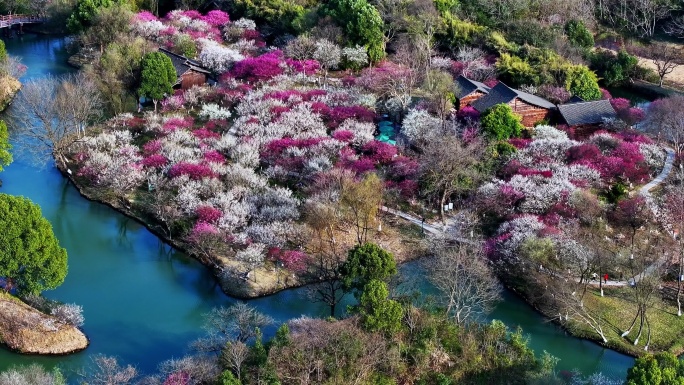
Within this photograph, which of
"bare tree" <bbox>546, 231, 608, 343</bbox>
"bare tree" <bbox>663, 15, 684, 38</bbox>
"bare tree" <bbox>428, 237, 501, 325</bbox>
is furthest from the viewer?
"bare tree" <bbox>663, 15, 684, 38</bbox>

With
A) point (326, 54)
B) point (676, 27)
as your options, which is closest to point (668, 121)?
point (326, 54)

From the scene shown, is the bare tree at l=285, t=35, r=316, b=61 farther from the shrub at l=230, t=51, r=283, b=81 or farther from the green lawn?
the green lawn

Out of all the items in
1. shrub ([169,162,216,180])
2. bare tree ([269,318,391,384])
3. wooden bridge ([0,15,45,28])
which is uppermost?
wooden bridge ([0,15,45,28])

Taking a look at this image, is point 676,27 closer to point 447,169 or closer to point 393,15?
point 393,15

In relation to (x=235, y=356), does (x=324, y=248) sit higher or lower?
lower

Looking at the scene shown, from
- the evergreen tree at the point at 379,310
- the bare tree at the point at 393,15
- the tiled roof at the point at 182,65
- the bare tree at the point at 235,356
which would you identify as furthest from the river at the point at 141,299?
the bare tree at the point at 393,15

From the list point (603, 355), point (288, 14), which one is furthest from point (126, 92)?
point (603, 355)

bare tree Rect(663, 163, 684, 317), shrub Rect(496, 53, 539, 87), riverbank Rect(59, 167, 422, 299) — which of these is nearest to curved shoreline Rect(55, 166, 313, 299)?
riverbank Rect(59, 167, 422, 299)

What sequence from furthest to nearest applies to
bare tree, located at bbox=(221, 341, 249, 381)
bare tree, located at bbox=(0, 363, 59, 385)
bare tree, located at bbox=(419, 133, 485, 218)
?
bare tree, located at bbox=(419, 133, 485, 218)
bare tree, located at bbox=(221, 341, 249, 381)
bare tree, located at bbox=(0, 363, 59, 385)

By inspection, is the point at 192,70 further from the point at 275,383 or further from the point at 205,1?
the point at 275,383
